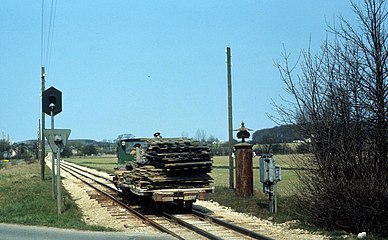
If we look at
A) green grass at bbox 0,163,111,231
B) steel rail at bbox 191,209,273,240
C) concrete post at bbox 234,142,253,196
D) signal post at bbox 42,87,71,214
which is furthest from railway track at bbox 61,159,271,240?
concrete post at bbox 234,142,253,196

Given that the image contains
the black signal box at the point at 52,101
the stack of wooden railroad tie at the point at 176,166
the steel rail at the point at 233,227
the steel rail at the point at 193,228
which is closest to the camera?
the steel rail at the point at 233,227

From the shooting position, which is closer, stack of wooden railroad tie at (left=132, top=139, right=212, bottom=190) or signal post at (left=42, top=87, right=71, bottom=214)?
signal post at (left=42, top=87, right=71, bottom=214)

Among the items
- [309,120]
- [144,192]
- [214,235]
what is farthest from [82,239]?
[309,120]

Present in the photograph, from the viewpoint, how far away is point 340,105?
13.2 meters

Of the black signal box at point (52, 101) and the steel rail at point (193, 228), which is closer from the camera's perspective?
the steel rail at point (193, 228)

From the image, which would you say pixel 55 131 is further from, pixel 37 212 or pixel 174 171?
pixel 174 171

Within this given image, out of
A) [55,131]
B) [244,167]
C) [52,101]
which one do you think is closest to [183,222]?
[55,131]

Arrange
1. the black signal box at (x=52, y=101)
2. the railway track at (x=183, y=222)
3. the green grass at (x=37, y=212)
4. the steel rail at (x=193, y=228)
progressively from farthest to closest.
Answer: the black signal box at (x=52, y=101), the green grass at (x=37, y=212), the railway track at (x=183, y=222), the steel rail at (x=193, y=228)

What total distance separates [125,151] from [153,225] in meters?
9.37

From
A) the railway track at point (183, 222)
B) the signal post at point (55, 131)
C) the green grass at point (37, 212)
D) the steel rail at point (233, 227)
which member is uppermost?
the signal post at point (55, 131)

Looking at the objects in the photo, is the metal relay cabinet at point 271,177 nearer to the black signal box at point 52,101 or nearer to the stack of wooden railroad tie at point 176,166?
the stack of wooden railroad tie at point 176,166

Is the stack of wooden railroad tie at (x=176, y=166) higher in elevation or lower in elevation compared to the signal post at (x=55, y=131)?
lower

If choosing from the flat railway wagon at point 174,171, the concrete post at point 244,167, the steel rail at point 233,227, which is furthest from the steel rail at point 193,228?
the concrete post at point 244,167

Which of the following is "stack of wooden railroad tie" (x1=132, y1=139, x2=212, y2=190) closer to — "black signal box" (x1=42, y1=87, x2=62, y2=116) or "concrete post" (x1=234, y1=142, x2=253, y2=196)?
"black signal box" (x1=42, y1=87, x2=62, y2=116)
